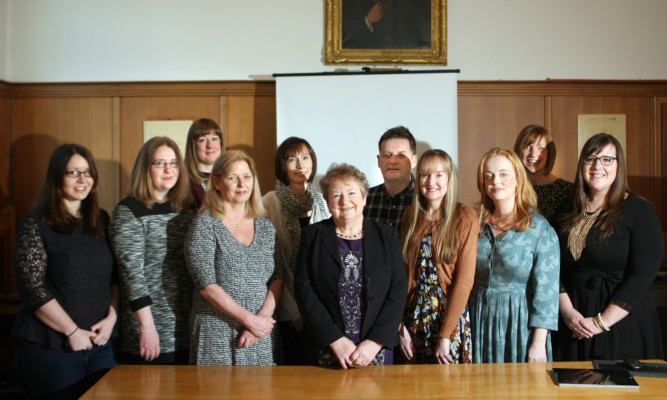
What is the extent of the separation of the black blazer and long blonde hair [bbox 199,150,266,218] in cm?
29

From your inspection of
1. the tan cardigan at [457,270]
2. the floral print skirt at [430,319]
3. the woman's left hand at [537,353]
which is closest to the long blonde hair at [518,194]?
the tan cardigan at [457,270]

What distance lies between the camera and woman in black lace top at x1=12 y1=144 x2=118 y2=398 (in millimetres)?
2084

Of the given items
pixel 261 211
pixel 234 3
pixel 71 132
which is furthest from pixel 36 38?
pixel 261 211

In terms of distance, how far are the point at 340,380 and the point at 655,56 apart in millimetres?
4313

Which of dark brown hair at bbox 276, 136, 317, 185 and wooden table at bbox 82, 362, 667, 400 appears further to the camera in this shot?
dark brown hair at bbox 276, 136, 317, 185

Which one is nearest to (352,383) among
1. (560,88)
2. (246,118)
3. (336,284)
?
(336,284)

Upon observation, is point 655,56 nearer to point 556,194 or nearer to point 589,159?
point 556,194

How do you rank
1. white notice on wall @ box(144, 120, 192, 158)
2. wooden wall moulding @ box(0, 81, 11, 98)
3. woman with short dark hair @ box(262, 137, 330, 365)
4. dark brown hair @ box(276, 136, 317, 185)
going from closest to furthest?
woman with short dark hair @ box(262, 137, 330, 365), dark brown hair @ box(276, 136, 317, 185), wooden wall moulding @ box(0, 81, 11, 98), white notice on wall @ box(144, 120, 192, 158)

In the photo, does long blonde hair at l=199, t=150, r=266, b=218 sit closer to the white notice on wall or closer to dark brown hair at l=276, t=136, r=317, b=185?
dark brown hair at l=276, t=136, r=317, b=185

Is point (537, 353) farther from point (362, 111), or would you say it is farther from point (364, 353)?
point (362, 111)

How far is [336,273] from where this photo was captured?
2092 mm

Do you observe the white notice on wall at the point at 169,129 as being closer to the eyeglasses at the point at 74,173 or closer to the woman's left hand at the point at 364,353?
the eyeglasses at the point at 74,173

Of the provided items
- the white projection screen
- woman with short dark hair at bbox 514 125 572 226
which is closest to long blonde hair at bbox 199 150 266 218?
woman with short dark hair at bbox 514 125 572 226

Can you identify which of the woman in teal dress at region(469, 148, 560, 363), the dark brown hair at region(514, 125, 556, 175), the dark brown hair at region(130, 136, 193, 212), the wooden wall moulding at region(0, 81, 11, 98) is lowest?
the woman in teal dress at region(469, 148, 560, 363)
